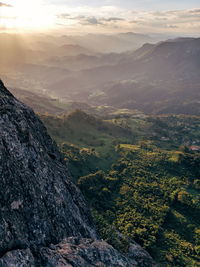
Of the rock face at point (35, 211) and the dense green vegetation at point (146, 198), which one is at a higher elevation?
the rock face at point (35, 211)

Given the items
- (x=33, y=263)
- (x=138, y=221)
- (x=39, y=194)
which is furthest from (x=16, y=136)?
(x=138, y=221)

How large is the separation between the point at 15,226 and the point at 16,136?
17044 millimetres

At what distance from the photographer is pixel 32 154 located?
50906 millimetres

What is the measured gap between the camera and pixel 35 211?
147 ft

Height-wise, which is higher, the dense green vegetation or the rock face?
the rock face

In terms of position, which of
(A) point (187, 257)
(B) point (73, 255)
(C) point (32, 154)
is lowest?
(A) point (187, 257)

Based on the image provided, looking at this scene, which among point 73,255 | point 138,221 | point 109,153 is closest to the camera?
point 73,255

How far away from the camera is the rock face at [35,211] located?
127 ft

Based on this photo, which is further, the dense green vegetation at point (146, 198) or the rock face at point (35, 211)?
the dense green vegetation at point (146, 198)

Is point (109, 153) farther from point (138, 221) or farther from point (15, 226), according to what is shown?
point (15, 226)

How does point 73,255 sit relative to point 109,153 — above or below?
above

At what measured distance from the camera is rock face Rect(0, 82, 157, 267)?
38.6 metres

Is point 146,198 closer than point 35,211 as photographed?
No

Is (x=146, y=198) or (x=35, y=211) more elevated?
(x=35, y=211)
